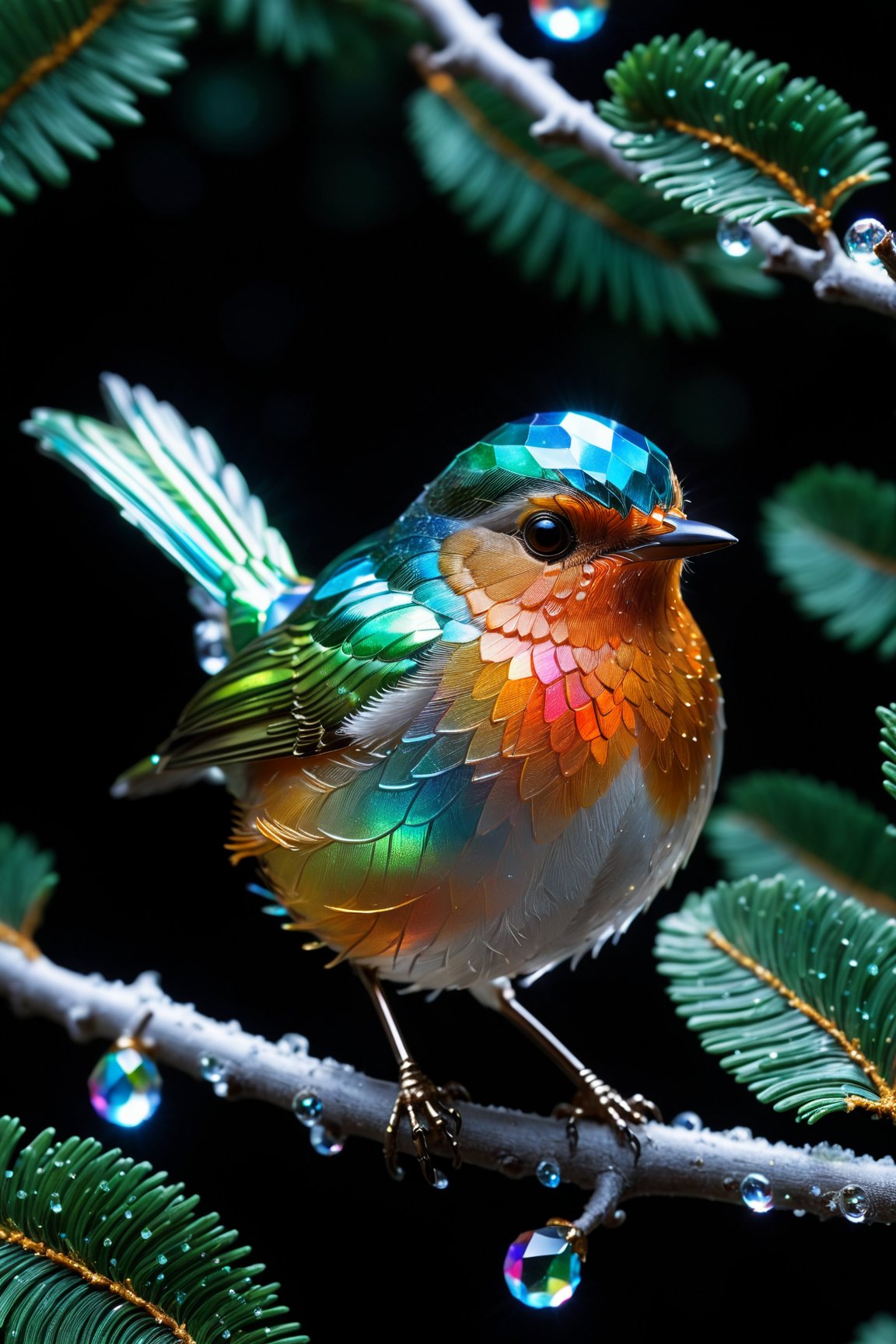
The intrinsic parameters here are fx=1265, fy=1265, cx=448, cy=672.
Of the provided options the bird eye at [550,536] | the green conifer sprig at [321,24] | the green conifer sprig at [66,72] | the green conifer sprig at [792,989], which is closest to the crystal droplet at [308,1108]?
the green conifer sprig at [792,989]

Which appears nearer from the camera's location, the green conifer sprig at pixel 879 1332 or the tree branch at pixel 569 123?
the tree branch at pixel 569 123

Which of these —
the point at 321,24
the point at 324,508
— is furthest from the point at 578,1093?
the point at 321,24

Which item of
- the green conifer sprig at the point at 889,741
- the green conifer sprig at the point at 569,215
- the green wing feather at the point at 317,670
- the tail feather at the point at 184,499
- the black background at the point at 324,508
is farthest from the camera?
the black background at the point at 324,508

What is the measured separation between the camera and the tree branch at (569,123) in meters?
0.69

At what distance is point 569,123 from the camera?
845 mm

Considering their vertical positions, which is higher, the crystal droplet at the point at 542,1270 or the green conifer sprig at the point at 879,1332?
the crystal droplet at the point at 542,1270

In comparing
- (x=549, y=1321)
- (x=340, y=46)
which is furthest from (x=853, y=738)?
(x=340, y=46)

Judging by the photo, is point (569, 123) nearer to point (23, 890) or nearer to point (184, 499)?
point (184, 499)

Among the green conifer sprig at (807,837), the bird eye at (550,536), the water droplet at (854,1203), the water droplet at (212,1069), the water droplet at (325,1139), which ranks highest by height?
the bird eye at (550,536)

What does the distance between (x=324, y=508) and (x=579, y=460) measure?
0.61 m

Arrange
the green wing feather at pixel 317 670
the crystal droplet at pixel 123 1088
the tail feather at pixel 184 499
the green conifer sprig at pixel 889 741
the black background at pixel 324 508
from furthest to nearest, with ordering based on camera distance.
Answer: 1. the black background at pixel 324 508
2. the tail feather at pixel 184 499
3. the crystal droplet at pixel 123 1088
4. the green wing feather at pixel 317 670
5. the green conifer sprig at pixel 889 741

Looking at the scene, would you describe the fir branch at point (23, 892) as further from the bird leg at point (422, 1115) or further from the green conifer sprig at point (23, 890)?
the bird leg at point (422, 1115)

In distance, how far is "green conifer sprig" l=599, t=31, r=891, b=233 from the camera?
68cm

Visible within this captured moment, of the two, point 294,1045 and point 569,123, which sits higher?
point 569,123
